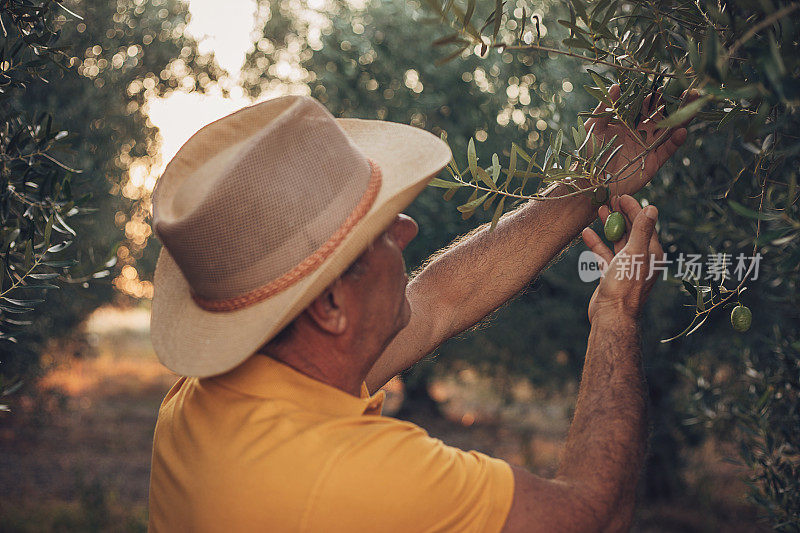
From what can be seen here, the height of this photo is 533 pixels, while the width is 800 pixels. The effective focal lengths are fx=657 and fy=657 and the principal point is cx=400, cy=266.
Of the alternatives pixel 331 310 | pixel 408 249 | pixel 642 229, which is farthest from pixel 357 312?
pixel 408 249

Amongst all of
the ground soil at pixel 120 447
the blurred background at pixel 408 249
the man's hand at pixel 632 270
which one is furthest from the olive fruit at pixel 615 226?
the ground soil at pixel 120 447

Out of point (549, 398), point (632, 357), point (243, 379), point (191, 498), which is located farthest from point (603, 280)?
point (549, 398)

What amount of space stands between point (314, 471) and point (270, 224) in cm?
62

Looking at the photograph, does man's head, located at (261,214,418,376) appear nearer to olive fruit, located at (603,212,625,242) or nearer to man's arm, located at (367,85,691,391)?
man's arm, located at (367,85,691,391)

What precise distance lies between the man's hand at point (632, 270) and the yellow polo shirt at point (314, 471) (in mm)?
603

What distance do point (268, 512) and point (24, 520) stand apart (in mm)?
7213

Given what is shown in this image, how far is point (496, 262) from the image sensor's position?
2.39 metres

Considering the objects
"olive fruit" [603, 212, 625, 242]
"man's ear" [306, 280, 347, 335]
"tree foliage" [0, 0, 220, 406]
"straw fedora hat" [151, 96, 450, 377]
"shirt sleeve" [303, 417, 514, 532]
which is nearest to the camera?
"shirt sleeve" [303, 417, 514, 532]

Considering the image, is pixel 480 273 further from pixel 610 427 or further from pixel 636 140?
pixel 610 427

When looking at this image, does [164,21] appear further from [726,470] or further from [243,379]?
[726,470]

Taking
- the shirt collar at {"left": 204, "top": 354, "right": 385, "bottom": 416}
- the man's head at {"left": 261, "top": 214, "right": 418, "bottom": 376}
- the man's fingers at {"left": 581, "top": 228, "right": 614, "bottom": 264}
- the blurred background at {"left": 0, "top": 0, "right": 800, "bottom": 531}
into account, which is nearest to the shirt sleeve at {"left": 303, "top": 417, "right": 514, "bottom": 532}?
the shirt collar at {"left": 204, "top": 354, "right": 385, "bottom": 416}

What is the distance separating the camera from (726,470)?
9.48m

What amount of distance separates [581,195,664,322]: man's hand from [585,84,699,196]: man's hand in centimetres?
11

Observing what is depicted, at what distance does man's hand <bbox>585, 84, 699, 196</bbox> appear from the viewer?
1855mm
